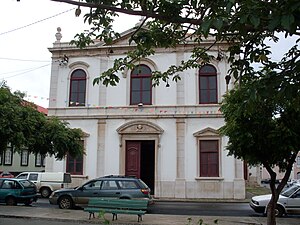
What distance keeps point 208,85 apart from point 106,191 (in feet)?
38.3

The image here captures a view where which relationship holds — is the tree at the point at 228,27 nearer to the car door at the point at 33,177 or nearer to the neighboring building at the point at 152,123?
the neighboring building at the point at 152,123

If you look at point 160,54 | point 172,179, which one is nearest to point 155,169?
point 172,179

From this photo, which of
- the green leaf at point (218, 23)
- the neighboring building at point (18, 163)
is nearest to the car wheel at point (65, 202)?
the green leaf at point (218, 23)

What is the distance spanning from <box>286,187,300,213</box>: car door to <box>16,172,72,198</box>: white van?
563 inches

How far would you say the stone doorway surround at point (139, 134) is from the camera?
2636cm

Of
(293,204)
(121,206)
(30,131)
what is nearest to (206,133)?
(293,204)

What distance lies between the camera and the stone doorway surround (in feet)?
86.5

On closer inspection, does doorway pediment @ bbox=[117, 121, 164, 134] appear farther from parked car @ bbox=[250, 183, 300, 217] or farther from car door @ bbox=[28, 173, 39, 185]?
parked car @ bbox=[250, 183, 300, 217]

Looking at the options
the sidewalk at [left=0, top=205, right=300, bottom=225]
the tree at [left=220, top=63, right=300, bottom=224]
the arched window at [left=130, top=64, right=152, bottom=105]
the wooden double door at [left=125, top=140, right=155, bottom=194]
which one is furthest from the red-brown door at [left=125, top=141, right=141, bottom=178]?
the tree at [left=220, top=63, right=300, bottom=224]

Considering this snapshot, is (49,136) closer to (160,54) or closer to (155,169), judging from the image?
(155,169)

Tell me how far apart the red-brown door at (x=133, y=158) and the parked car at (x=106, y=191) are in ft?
26.6

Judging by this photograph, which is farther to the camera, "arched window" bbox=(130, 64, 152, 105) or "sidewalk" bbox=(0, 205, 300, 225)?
"arched window" bbox=(130, 64, 152, 105)

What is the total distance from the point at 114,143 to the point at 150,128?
2.72m

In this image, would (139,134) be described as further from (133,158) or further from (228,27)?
(228,27)
